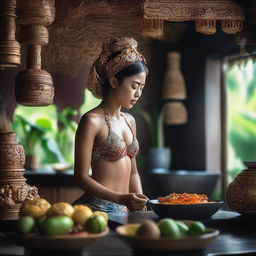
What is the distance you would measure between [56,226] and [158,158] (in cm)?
555

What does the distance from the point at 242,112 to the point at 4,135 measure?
4.65 metres

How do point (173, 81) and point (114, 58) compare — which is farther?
point (173, 81)

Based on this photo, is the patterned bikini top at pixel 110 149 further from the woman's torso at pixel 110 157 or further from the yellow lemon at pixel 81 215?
the yellow lemon at pixel 81 215

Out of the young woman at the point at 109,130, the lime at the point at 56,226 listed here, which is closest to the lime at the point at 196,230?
the lime at the point at 56,226

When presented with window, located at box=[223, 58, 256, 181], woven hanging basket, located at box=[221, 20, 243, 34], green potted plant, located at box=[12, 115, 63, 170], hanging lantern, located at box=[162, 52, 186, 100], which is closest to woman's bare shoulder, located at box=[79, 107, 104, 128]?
woven hanging basket, located at box=[221, 20, 243, 34]

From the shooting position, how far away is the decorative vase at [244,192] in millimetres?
3479

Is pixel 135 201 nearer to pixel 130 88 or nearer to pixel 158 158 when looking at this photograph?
pixel 130 88

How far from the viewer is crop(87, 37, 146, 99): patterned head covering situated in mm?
3900

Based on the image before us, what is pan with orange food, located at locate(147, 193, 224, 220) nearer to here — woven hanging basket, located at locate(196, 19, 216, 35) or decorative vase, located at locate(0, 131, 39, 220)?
decorative vase, located at locate(0, 131, 39, 220)

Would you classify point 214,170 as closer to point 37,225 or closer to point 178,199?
point 178,199

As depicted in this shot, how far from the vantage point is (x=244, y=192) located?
137 inches

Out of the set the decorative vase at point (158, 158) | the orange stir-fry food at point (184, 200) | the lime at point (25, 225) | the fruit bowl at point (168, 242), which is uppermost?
the decorative vase at point (158, 158)

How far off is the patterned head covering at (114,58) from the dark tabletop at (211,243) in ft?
2.95

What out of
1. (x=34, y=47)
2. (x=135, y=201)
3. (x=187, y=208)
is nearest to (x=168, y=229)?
(x=187, y=208)
